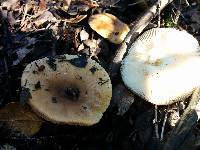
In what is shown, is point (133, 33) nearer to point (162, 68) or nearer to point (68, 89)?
point (162, 68)

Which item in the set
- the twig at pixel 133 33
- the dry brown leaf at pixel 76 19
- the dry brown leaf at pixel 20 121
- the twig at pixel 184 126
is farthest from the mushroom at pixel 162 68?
the dry brown leaf at pixel 20 121

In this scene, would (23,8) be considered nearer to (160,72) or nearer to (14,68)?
(14,68)

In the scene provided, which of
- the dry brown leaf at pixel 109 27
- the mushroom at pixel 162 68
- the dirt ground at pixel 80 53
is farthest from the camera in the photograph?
the dry brown leaf at pixel 109 27

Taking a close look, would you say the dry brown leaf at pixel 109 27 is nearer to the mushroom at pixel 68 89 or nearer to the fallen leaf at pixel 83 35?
the fallen leaf at pixel 83 35

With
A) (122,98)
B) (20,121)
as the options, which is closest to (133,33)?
(122,98)

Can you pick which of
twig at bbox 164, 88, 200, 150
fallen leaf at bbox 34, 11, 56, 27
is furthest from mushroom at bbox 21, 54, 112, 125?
fallen leaf at bbox 34, 11, 56, 27

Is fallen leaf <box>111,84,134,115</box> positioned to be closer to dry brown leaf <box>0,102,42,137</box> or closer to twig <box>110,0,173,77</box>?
twig <box>110,0,173,77</box>
